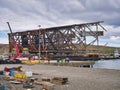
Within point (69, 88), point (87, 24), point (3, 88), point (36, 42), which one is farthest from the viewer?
point (36, 42)

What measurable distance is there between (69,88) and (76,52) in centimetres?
13570

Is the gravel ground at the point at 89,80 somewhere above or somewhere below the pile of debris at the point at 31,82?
below

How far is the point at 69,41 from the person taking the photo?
163125 millimetres

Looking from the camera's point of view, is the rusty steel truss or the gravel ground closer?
the gravel ground

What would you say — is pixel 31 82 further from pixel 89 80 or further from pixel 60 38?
pixel 60 38

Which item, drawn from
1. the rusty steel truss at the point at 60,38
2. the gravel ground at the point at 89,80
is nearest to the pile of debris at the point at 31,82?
the gravel ground at the point at 89,80

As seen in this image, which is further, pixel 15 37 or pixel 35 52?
pixel 15 37

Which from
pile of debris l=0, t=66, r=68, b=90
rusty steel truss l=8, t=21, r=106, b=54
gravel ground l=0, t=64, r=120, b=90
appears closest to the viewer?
pile of debris l=0, t=66, r=68, b=90

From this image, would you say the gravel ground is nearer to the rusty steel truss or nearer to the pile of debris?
the pile of debris

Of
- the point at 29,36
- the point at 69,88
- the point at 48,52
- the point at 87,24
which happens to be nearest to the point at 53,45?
the point at 48,52

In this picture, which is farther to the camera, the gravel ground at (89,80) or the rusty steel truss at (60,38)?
the rusty steel truss at (60,38)

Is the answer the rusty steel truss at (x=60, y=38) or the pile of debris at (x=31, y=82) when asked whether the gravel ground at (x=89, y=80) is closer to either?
the pile of debris at (x=31, y=82)

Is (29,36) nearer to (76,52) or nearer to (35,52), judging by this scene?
(35,52)

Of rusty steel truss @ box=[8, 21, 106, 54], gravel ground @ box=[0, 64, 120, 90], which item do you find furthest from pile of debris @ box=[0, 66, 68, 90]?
rusty steel truss @ box=[8, 21, 106, 54]
